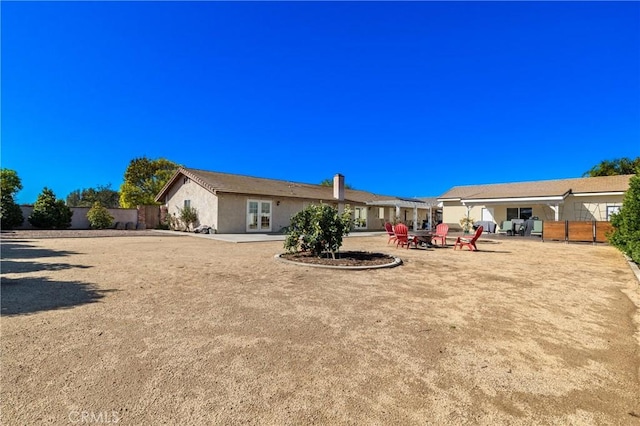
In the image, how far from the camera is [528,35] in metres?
13.9

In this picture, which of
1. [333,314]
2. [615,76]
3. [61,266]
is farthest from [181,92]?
[615,76]

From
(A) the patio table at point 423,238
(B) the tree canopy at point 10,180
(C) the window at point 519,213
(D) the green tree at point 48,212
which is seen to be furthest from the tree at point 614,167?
(B) the tree canopy at point 10,180

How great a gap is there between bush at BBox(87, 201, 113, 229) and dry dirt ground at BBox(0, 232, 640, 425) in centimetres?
1900

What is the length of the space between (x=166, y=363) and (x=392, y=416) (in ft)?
6.50

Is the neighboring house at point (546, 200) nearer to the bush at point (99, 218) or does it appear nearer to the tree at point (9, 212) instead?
the bush at point (99, 218)

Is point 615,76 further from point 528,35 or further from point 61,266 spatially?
point 61,266

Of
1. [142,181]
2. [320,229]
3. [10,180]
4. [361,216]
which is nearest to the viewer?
[320,229]

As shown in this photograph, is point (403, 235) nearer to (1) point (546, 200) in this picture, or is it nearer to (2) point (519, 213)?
(1) point (546, 200)

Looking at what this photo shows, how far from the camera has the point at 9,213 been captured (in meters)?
19.1

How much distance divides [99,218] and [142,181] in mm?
15180

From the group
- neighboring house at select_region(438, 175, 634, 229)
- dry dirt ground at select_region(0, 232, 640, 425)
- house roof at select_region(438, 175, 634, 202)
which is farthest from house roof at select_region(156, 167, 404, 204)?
dry dirt ground at select_region(0, 232, 640, 425)

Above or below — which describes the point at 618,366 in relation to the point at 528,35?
below

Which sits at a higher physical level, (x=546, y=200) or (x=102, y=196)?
(x=102, y=196)

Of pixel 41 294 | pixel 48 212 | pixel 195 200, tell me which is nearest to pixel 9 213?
pixel 48 212
